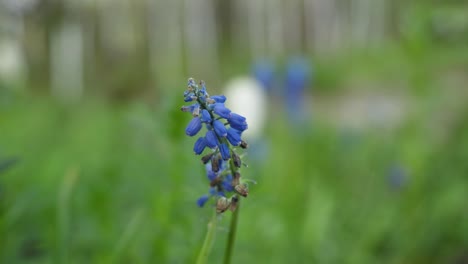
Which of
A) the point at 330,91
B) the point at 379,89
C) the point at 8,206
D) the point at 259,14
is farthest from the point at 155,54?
the point at 8,206

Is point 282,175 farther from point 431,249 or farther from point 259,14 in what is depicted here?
point 259,14

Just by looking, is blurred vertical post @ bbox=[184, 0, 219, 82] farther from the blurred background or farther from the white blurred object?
the white blurred object

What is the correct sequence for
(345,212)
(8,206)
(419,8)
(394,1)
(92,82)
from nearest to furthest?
(8,206) → (419,8) → (345,212) → (92,82) → (394,1)

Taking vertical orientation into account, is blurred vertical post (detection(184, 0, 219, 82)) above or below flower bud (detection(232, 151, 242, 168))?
above

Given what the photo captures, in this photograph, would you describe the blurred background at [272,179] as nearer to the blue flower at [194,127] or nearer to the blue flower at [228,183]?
the blue flower at [228,183]

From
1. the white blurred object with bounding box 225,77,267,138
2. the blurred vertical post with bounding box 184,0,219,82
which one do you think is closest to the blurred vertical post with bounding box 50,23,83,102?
the blurred vertical post with bounding box 184,0,219,82

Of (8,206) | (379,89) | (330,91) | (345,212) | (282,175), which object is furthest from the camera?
(330,91)

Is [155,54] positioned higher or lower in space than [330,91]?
higher

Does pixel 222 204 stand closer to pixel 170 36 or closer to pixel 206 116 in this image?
pixel 206 116
